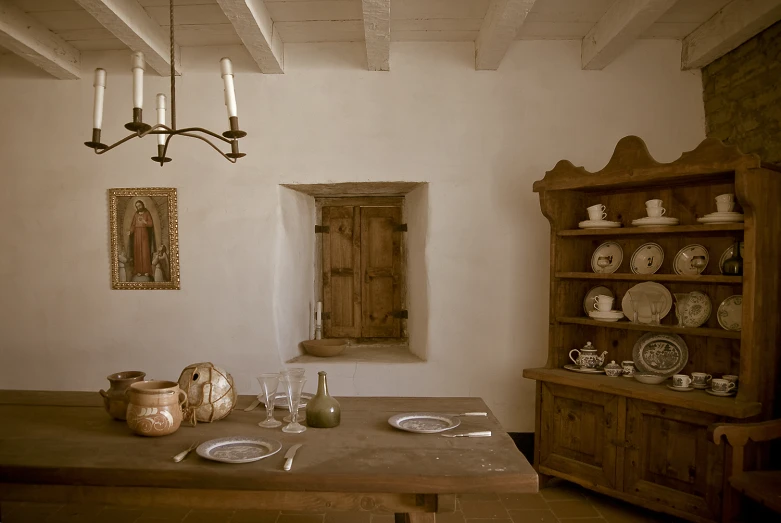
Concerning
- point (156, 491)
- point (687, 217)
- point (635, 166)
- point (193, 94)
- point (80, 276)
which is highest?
point (193, 94)

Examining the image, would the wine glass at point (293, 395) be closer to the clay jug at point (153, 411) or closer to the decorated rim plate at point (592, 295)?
the clay jug at point (153, 411)

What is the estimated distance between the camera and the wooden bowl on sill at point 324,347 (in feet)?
11.7

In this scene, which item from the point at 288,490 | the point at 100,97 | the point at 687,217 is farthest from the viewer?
the point at 687,217

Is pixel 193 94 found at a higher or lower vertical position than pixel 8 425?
higher

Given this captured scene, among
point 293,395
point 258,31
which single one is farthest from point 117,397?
point 258,31

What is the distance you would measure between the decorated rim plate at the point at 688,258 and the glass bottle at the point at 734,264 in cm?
19

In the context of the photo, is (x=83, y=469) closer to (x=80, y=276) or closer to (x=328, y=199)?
(x=80, y=276)

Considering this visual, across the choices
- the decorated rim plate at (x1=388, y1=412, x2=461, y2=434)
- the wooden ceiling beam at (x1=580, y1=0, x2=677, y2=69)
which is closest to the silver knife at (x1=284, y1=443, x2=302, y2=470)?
the decorated rim plate at (x1=388, y1=412, x2=461, y2=434)

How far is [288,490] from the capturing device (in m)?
1.57

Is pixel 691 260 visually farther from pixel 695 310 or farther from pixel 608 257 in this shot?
pixel 608 257

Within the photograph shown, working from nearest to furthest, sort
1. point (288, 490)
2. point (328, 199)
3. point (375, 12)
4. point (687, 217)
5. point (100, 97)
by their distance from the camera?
point (288, 490)
point (100, 97)
point (375, 12)
point (687, 217)
point (328, 199)

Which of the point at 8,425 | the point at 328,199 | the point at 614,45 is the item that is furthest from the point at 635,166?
the point at 8,425

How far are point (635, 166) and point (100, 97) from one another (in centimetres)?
255

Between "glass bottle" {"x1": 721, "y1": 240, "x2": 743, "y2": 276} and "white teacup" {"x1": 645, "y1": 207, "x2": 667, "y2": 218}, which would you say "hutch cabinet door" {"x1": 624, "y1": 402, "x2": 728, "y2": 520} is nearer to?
"glass bottle" {"x1": 721, "y1": 240, "x2": 743, "y2": 276}
